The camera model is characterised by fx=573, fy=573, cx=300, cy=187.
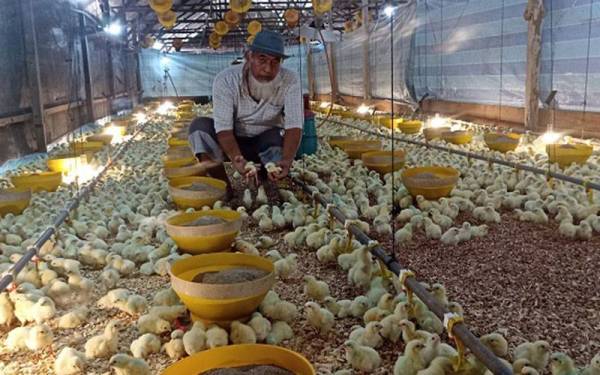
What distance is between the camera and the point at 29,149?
6.25 m

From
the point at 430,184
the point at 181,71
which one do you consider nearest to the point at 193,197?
the point at 430,184

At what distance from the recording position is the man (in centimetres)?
335

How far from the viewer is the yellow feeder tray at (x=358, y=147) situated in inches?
198

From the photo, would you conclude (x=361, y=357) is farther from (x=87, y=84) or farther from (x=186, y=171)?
(x=87, y=84)

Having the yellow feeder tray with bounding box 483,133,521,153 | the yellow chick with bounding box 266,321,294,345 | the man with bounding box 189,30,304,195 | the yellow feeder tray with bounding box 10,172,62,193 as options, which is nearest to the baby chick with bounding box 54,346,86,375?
the yellow chick with bounding box 266,321,294,345

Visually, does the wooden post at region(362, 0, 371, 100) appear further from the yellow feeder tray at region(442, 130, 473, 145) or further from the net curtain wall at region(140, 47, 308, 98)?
the net curtain wall at region(140, 47, 308, 98)

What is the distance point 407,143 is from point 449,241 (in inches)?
132

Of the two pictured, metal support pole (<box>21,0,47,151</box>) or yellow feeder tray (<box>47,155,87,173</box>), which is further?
metal support pole (<box>21,0,47,151</box>)

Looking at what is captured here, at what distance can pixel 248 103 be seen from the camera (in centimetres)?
372

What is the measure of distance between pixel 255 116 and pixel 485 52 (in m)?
4.55

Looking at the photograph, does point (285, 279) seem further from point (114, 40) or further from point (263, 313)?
point (114, 40)

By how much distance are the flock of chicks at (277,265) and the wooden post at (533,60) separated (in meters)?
2.04

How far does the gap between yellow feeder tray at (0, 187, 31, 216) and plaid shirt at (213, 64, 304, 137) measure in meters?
1.22

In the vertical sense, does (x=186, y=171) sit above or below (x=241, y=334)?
above
